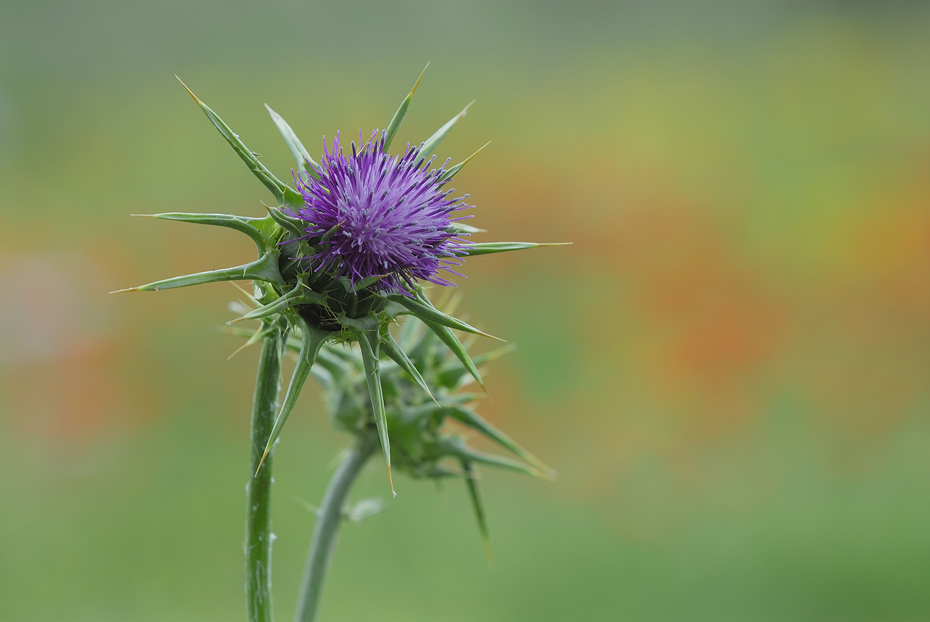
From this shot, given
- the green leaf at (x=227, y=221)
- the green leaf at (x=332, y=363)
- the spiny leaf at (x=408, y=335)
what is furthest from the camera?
the spiny leaf at (x=408, y=335)

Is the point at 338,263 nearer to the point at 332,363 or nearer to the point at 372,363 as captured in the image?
the point at 372,363

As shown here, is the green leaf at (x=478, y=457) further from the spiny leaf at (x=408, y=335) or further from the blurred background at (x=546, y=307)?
the blurred background at (x=546, y=307)

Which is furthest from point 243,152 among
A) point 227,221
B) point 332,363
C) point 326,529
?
point 326,529

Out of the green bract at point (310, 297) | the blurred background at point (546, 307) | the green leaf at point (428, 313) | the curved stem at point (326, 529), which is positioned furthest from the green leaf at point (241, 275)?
the blurred background at point (546, 307)

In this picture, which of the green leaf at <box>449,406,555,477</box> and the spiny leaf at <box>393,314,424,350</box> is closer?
the green leaf at <box>449,406,555,477</box>

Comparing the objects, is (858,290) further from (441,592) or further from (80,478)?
(80,478)

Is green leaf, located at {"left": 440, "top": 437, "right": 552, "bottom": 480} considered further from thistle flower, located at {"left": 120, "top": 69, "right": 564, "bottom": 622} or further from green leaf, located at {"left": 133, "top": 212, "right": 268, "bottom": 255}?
green leaf, located at {"left": 133, "top": 212, "right": 268, "bottom": 255}

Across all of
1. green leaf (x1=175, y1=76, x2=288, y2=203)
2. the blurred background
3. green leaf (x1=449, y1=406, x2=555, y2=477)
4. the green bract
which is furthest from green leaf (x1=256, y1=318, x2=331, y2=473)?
the blurred background
